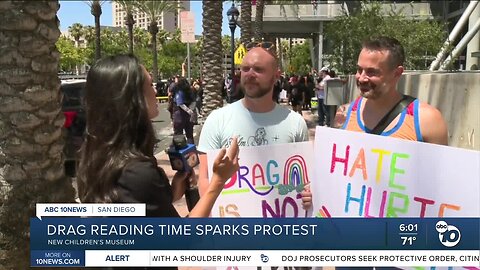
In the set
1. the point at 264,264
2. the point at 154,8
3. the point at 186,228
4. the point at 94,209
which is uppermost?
the point at 154,8

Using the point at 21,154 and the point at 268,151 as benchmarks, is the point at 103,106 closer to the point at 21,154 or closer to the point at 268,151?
the point at 268,151

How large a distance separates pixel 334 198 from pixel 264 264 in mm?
501

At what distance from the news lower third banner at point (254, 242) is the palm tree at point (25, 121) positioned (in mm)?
1032

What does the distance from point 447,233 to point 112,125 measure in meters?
1.52

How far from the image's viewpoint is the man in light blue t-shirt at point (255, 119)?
2.82 metres

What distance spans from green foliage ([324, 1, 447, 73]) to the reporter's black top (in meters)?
13.9

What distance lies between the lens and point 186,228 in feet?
6.76

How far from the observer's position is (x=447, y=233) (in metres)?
2.10

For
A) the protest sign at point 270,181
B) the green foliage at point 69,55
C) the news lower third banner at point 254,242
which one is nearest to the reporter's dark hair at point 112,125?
the news lower third banner at point 254,242

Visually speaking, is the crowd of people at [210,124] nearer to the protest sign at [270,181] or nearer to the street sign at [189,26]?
the protest sign at [270,181]

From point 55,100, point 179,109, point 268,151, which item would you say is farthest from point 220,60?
point 268,151

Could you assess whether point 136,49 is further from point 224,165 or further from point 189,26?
point 224,165

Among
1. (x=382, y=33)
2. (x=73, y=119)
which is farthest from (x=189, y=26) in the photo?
(x=382, y=33)

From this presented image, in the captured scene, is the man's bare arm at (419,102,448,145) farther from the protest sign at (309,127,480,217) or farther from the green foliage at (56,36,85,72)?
the green foliage at (56,36,85,72)
